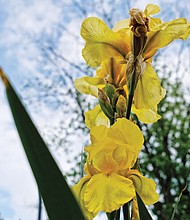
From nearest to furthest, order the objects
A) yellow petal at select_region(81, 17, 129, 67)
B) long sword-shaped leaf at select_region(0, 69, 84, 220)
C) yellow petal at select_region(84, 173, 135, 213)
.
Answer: long sword-shaped leaf at select_region(0, 69, 84, 220), yellow petal at select_region(84, 173, 135, 213), yellow petal at select_region(81, 17, 129, 67)

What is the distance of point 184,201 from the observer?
5707 mm

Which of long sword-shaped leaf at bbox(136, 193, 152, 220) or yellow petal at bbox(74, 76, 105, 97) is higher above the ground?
yellow petal at bbox(74, 76, 105, 97)

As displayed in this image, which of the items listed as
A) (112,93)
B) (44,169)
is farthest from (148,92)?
(44,169)

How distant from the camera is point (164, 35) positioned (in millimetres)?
454

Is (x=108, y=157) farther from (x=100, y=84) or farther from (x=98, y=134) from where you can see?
(x=100, y=84)

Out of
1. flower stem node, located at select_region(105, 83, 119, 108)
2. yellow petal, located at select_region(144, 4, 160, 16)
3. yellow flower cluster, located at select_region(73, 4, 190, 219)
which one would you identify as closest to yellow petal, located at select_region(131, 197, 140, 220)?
yellow flower cluster, located at select_region(73, 4, 190, 219)

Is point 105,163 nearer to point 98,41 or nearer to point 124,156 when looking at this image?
point 124,156

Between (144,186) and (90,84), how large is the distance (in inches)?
6.4

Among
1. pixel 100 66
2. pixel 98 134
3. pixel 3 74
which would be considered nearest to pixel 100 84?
Result: pixel 100 66

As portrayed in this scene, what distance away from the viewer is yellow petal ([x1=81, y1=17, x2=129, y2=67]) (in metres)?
0.48

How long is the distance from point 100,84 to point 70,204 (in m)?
0.33

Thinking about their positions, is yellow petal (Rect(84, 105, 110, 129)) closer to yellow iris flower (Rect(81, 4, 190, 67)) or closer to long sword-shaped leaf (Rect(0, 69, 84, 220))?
yellow iris flower (Rect(81, 4, 190, 67))

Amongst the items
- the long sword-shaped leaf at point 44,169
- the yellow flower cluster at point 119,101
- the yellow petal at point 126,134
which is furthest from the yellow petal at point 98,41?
the long sword-shaped leaf at point 44,169

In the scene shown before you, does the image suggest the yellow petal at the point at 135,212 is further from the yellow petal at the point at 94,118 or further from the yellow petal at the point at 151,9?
the yellow petal at the point at 151,9
